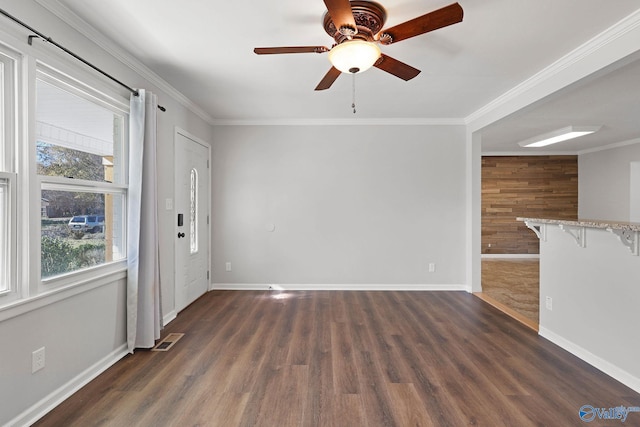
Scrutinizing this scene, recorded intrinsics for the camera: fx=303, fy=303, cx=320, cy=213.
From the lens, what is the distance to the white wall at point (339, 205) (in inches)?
181

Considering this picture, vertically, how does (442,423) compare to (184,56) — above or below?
below

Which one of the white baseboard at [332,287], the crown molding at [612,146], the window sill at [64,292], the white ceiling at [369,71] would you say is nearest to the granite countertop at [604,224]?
the white ceiling at [369,71]

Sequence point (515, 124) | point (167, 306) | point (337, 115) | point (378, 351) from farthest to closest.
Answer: point (515, 124) → point (337, 115) → point (167, 306) → point (378, 351)

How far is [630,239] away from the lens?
7.22 feet

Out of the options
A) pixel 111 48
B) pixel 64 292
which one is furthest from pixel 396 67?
pixel 64 292

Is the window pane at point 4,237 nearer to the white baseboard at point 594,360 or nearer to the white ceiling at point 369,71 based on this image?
the white ceiling at point 369,71

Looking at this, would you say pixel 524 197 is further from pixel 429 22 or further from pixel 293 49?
pixel 293 49

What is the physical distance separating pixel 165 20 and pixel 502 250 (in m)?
7.70

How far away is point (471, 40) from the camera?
2.39 meters

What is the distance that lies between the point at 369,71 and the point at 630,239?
8.14 feet

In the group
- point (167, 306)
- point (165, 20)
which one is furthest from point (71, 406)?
point (165, 20)

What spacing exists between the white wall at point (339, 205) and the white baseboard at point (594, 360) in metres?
1.70

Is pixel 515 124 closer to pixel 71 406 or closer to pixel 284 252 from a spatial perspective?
pixel 284 252

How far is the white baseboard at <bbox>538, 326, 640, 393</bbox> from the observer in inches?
85.0
